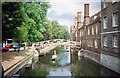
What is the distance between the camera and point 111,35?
14.2 meters

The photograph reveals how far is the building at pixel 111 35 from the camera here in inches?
508

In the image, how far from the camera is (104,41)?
1647 cm

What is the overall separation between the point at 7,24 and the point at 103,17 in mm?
14817

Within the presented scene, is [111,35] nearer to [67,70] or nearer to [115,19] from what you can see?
[115,19]

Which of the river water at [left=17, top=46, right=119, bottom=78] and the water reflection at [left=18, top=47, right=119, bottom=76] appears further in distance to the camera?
the water reflection at [left=18, top=47, right=119, bottom=76]

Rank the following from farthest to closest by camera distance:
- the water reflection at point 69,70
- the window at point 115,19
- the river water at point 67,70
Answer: the water reflection at point 69,70
the river water at point 67,70
the window at point 115,19

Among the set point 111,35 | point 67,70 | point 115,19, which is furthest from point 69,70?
point 115,19

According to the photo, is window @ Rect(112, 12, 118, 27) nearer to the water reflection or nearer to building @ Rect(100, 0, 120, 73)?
building @ Rect(100, 0, 120, 73)

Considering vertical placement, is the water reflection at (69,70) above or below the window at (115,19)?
below

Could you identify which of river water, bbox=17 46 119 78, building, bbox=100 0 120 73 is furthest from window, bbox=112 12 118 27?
river water, bbox=17 46 119 78

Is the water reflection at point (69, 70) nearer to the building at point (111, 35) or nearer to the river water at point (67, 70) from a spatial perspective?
the river water at point (67, 70)

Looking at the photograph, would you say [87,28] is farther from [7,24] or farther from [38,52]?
[7,24]

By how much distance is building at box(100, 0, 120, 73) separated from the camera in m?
12.9

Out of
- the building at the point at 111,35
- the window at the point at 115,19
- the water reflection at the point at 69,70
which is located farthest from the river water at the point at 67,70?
the window at the point at 115,19
